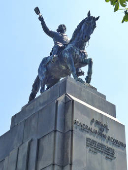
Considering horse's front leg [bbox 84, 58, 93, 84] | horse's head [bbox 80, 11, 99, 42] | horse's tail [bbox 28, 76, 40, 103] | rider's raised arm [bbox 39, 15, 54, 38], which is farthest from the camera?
rider's raised arm [bbox 39, 15, 54, 38]

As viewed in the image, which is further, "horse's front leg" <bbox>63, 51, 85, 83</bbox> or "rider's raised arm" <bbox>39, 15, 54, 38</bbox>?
"rider's raised arm" <bbox>39, 15, 54, 38</bbox>

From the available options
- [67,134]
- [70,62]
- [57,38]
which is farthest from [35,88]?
[67,134]

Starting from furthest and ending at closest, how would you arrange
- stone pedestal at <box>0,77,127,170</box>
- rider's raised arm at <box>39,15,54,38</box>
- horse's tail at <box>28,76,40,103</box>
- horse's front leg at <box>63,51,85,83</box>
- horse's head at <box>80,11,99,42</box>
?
rider's raised arm at <box>39,15,54,38</box> < horse's tail at <box>28,76,40,103</box> < horse's head at <box>80,11,99,42</box> < horse's front leg at <box>63,51,85,83</box> < stone pedestal at <box>0,77,127,170</box>

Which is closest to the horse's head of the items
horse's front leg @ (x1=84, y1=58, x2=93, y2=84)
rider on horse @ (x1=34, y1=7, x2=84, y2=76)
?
horse's front leg @ (x1=84, y1=58, x2=93, y2=84)

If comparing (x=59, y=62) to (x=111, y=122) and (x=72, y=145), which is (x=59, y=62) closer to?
(x=111, y=122)

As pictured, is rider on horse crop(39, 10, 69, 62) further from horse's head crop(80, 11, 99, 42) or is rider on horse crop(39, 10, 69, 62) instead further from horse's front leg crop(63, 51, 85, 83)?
horse's head crop(80, 11, 99, 42)

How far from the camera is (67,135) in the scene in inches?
560

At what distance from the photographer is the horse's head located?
58.5ft

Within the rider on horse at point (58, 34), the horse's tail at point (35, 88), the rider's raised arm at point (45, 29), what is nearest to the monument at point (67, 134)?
the horse's tail at point (35, 88)

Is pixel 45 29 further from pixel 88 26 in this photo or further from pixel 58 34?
pixel 88 26

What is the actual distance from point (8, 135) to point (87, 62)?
5.47 m

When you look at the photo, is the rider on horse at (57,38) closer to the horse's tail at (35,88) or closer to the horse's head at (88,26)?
the horse's tail at (35,88)

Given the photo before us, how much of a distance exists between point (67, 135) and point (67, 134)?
5cm

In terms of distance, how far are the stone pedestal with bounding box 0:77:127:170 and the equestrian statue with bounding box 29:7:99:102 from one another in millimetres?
1600
